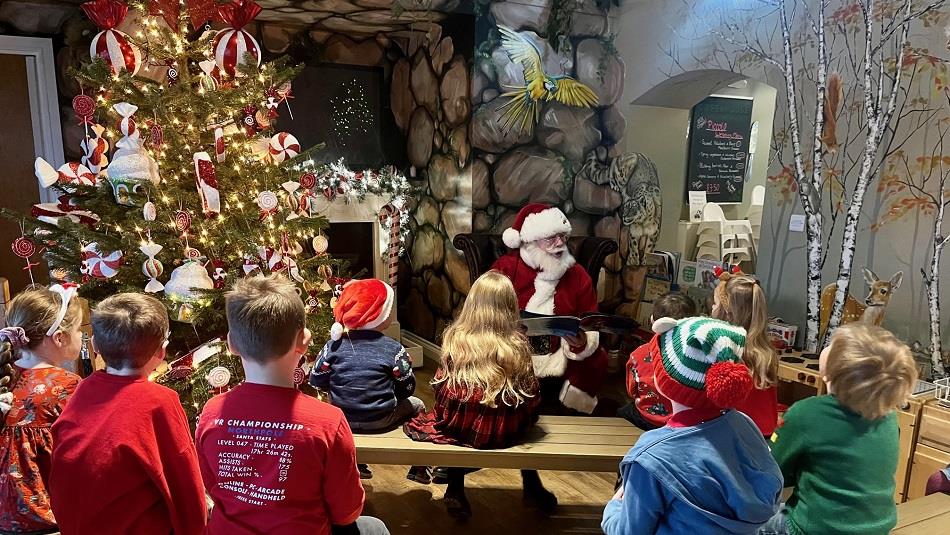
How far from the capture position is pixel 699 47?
4043mm

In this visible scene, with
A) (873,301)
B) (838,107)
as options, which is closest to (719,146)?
(838,107)

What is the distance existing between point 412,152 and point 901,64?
354 centimetres

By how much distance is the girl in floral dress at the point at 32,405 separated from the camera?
170cm

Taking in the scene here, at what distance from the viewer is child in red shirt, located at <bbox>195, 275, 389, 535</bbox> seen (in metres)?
1.38

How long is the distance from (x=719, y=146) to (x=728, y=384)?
4608 millimetres

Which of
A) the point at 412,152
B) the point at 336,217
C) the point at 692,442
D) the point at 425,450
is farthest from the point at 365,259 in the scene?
the point at 692,442

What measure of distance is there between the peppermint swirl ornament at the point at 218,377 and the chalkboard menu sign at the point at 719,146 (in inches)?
157

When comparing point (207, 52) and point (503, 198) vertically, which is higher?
point (207, 52)

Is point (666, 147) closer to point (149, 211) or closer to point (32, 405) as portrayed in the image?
point (149, 211)

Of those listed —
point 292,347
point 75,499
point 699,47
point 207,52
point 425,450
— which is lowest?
point 425,450

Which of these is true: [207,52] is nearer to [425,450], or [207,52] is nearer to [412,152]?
[425,450]

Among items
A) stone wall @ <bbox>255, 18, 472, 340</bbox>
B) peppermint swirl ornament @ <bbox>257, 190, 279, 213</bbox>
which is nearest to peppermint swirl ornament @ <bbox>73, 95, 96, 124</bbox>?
peppermint swirl ornament @ <bbox>257, 190, 279, 213</bbox>

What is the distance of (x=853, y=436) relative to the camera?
1.58m

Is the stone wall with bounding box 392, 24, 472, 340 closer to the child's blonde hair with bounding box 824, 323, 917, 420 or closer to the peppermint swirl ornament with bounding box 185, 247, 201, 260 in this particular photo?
the peppermint swirl ornament with bounding box 185, 247, 201, 260
